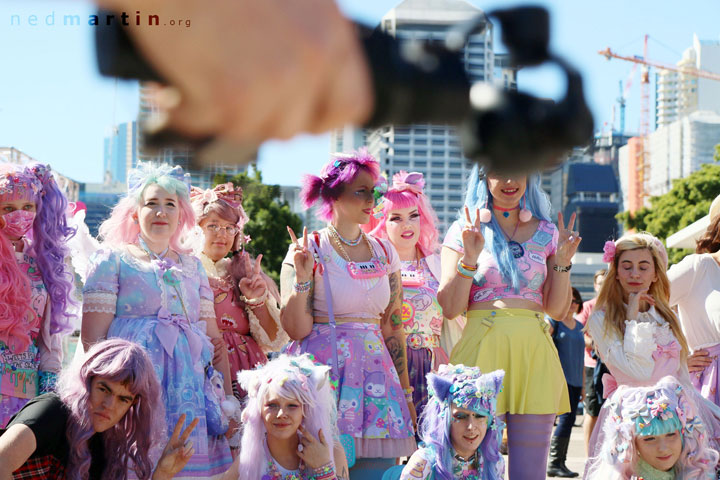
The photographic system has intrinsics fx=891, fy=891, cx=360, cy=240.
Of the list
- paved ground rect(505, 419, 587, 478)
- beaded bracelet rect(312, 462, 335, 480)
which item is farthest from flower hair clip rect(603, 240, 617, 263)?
paved ground rect(505, 419, 587, 478)

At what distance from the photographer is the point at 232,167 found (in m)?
0.80

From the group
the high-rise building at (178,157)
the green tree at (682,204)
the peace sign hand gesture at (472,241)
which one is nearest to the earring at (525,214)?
the peace sign hand gesture at (472,241)

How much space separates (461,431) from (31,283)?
1.93 meters

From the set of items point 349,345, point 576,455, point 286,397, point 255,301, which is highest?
point 255,301

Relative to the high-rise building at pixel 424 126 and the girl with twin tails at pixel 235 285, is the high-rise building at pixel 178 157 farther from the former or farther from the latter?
the girl with twin tails at pixel 235 285

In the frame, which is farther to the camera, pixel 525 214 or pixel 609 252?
pixel 609 252

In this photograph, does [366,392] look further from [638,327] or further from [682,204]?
[682,204]

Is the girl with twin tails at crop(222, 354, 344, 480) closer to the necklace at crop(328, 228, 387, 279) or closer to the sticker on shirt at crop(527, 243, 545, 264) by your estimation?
the necklace at crop(328, 228, 387, 279)

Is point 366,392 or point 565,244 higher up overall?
point 565,244

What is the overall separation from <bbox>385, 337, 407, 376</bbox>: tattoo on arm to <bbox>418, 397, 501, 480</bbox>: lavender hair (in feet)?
1.07

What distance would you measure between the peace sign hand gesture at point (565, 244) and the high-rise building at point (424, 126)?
3.08 meters

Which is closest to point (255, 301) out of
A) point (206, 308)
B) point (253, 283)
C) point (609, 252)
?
point (253, 283)

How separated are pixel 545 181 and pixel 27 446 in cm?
230

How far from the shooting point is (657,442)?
3855 millimetres
